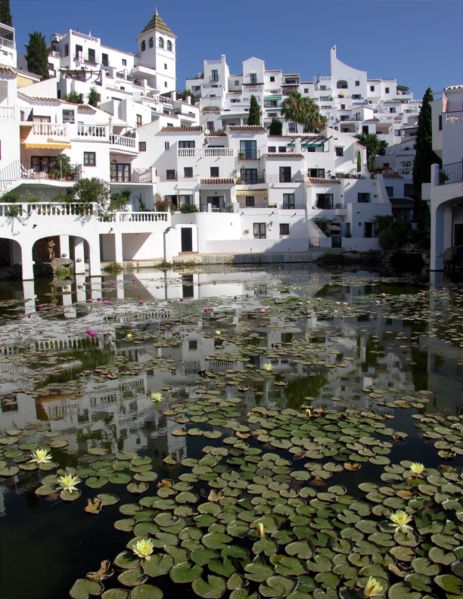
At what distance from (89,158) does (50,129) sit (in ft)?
10.6

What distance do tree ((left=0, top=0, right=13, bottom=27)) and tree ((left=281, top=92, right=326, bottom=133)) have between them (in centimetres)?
3618

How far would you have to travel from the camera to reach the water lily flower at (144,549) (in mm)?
4258

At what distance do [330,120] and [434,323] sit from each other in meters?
66.3

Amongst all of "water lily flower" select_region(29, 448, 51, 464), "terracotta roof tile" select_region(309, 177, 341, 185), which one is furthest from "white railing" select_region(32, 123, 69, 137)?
"water lily flower" select_region(29, 448, 51, 464)

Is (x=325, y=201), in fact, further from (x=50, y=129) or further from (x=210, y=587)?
(x=210, y=587)

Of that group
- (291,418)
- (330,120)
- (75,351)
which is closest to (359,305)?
(75,351)

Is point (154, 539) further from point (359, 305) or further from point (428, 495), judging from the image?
point (359, 305)

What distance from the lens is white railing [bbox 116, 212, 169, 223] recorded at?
33.4 metres

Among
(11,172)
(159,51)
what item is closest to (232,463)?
(11,172)

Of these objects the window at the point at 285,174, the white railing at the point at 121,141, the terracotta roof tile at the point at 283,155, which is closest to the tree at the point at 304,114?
the terracotta roof tile at the point at 283,155

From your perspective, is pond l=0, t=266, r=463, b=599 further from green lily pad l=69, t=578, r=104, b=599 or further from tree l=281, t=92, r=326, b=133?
tree l=281, t=92, r=326, b=133

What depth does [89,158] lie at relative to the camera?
36969 millimetres

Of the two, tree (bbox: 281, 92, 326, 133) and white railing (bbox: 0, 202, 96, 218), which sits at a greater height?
tree (bbox: 281, 92, 326, 133)

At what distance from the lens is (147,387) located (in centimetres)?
908
